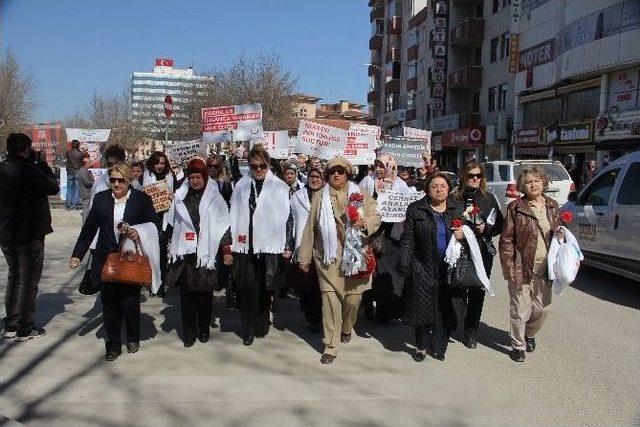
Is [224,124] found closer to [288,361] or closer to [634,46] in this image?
[288,361]

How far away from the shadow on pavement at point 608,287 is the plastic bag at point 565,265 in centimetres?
302

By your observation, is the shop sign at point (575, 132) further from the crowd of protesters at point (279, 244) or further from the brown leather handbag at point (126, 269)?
the brown leather handbag at point (126, 269)

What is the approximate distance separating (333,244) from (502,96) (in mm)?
33848

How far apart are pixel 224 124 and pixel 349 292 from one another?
706cm

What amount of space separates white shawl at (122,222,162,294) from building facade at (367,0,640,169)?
21124 mm

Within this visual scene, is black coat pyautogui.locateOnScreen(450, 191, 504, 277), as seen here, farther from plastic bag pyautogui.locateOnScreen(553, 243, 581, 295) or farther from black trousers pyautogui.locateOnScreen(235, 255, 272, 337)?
black trousers pyautogui.locateOnScreen(235, 255, 272, 337)

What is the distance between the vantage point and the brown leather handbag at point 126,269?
516 centimetres

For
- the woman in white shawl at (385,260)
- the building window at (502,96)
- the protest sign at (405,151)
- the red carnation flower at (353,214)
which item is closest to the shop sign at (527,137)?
the building window at (502,96)

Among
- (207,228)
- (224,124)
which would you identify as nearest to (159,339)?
(207,228)

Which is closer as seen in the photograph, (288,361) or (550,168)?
(288,361)

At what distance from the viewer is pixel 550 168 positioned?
688 inches

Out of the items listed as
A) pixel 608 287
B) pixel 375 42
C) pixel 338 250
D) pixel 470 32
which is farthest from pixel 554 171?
pixel 375 42

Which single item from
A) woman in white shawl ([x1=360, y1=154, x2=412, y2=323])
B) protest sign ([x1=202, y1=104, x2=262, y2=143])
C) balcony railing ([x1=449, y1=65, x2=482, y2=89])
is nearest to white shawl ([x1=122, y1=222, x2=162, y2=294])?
woman in white shawl ([x1=360, y1=154, x2=412, y2=323])

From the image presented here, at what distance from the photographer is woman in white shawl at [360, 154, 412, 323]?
20.6ft
